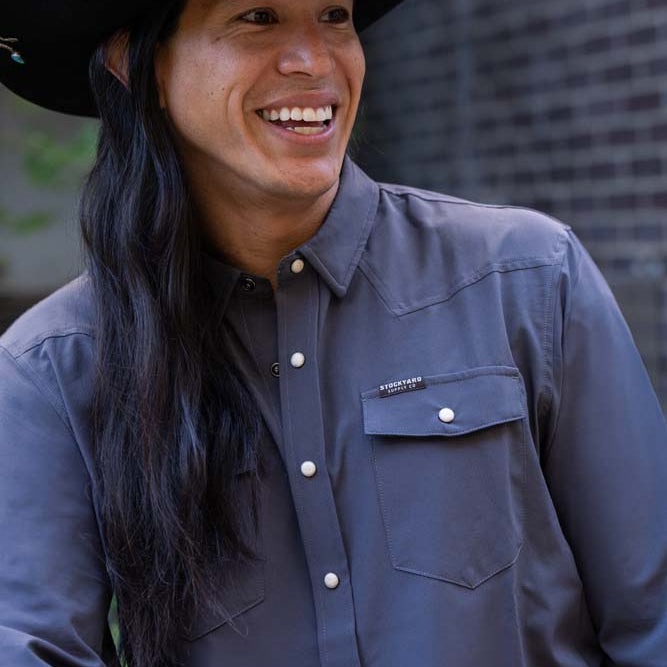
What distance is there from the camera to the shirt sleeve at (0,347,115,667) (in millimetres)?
2182

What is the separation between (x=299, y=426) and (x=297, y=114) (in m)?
0.55

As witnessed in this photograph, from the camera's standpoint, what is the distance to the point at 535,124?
17.5ft

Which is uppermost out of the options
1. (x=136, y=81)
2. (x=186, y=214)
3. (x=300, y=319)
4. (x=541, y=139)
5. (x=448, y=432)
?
(x=136, y=81)

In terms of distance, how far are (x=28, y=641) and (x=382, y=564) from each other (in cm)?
60

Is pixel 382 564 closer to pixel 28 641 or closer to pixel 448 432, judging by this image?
pixel 448 432

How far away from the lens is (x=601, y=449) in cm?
221

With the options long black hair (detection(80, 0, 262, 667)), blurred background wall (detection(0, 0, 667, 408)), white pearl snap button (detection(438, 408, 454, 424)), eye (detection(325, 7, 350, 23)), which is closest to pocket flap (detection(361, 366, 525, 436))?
white pearl snap button (detection(438, 408, 454, 424))

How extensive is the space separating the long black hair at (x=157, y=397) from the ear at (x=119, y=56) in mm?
15

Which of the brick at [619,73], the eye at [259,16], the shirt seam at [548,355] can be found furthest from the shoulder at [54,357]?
the brick at [619,73]

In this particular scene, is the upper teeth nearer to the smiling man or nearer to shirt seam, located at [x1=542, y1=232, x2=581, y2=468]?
the smiling man

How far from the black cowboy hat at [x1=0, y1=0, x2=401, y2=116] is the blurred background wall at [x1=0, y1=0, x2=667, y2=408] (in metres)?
1.38

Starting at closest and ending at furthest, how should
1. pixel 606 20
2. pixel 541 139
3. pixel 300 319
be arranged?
pixel 300 319 → pixel 606 20 → pixel 541 139

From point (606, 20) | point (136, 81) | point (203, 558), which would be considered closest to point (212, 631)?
point (203, 558)

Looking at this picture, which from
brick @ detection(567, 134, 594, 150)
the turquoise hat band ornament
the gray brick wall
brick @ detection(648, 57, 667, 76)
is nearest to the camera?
the turquoise hat band ornament
